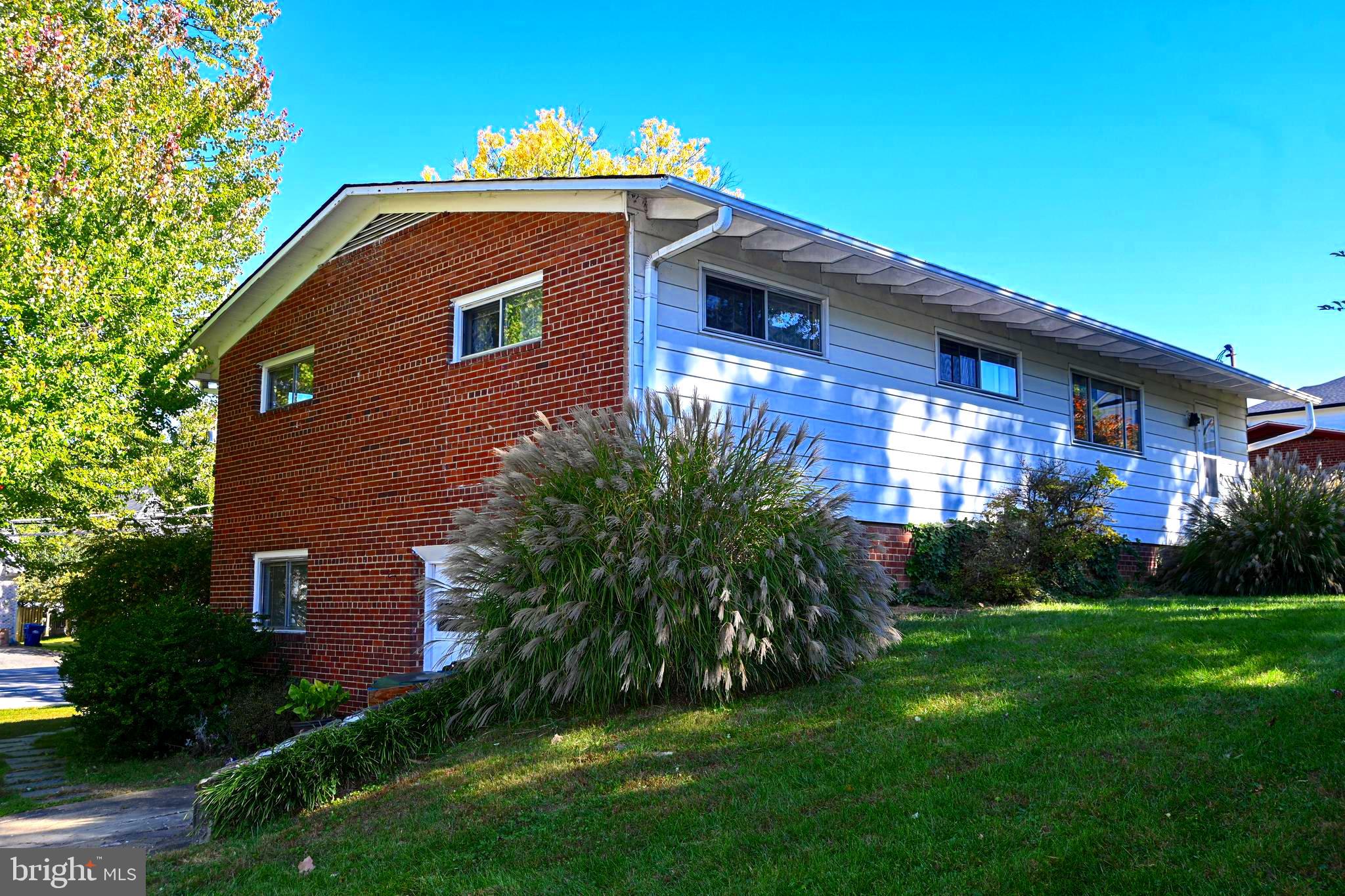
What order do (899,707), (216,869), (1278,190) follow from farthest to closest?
(1278,190), (899,707), (216,869)

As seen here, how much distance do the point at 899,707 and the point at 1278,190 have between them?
35.4 feet

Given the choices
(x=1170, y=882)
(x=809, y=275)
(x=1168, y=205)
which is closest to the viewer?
(x=1170, y=882)

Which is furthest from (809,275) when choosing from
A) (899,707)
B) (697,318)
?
(899,707)

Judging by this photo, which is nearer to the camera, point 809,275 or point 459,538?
point 459,538

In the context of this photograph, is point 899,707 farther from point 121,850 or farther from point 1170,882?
point 121,850

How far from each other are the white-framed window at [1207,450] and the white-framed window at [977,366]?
18.6ft

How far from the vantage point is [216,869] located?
569 centimetres

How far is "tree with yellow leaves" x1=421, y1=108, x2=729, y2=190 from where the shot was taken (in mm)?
29250

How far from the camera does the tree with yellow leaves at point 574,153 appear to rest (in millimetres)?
29250

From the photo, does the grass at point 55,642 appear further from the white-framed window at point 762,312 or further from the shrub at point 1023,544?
the shrub at point 1023,544

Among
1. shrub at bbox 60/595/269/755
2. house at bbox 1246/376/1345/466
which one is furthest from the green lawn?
house at bbox 1246/376/1345/466

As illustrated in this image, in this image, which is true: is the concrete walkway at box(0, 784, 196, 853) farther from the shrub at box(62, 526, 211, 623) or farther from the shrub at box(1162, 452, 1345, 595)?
the shrub at box(1162, 452, 1345, 595)

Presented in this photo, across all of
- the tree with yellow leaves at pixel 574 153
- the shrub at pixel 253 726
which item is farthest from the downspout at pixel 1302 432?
the shrub at pixel 253 726

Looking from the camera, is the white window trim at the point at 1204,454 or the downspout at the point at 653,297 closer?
the downspout at the point at 653,297
